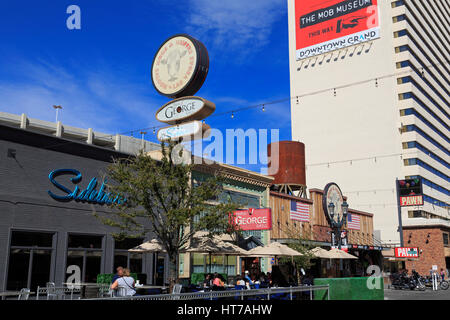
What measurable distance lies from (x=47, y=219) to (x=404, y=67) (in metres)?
57.5

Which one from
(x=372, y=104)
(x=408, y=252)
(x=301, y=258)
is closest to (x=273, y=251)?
(x=301, y=258)

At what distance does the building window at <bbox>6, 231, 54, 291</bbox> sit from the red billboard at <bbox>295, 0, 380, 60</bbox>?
59.0 m

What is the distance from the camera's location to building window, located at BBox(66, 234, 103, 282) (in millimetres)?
20422

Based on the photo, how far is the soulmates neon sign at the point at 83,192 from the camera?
20078mm

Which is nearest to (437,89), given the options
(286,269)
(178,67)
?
(286,269)

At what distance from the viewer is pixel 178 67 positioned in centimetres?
2492

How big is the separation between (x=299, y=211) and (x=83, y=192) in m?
19.1

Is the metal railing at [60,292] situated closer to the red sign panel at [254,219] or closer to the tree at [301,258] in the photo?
the red sign panel at [254,219]

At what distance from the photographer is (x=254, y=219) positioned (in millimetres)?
25406

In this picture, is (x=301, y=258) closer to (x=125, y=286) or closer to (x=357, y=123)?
(x=125, y=286)

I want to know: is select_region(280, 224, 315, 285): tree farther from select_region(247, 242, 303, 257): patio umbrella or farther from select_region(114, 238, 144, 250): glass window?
select_region(114, 238, 144, 250): glass window

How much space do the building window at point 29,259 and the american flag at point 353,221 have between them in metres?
30.6

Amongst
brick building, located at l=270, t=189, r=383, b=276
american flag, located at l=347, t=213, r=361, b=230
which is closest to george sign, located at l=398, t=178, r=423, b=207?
brick building, located at l=270, t=189, r=383, b=276
